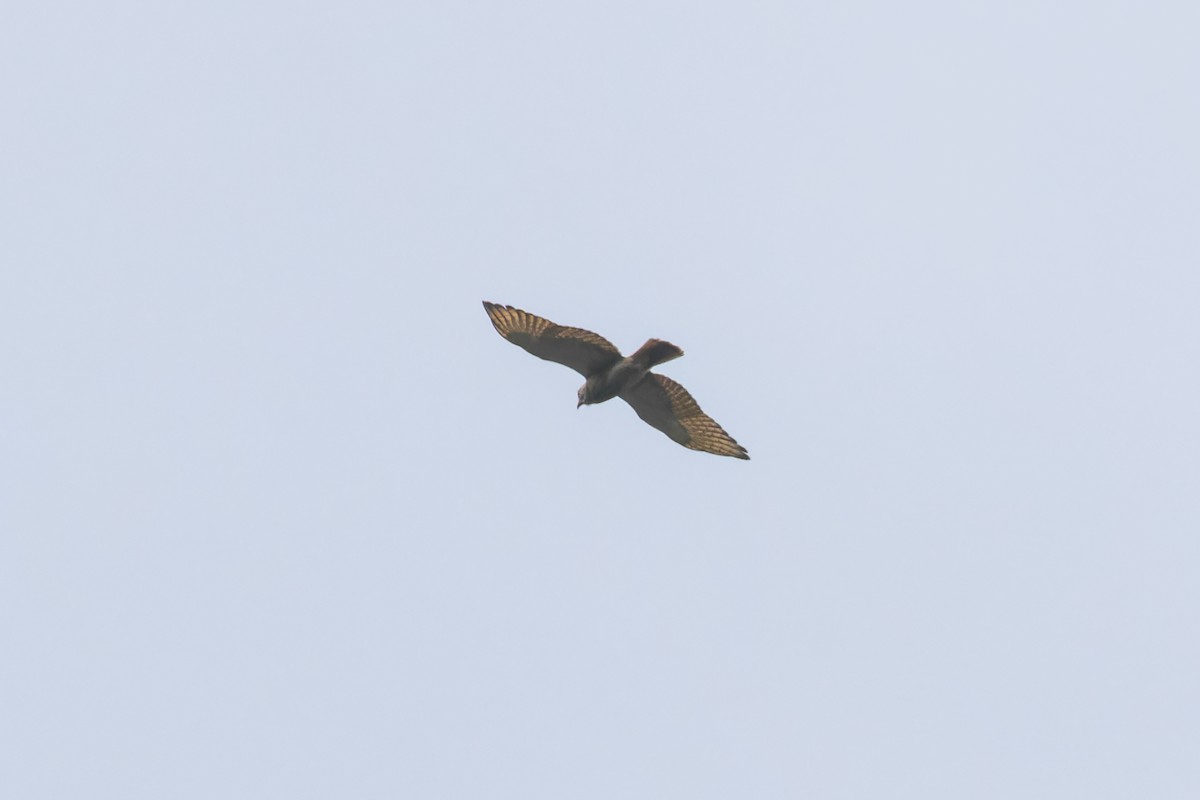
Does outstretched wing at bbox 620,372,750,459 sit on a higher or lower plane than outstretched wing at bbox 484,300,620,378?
lower

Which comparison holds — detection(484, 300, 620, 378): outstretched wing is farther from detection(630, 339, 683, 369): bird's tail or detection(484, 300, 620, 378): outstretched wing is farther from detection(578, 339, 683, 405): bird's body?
detection(630, 339, 683, 369): bird's tail

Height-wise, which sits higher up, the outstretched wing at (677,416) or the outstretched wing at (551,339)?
the outstretched wing at (551,339)

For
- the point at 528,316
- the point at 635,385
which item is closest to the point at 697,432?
the point at 635,385

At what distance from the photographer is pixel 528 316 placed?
75.1 feet

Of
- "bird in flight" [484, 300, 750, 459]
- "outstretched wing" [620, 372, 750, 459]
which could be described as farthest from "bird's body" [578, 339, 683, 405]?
"outstretched wing" [620, 372, 750, 459]

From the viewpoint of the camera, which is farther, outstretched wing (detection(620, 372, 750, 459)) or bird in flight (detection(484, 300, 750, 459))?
outstretched wing (detection(620, 372, 750, 459))

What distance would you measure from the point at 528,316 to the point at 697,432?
3.60m

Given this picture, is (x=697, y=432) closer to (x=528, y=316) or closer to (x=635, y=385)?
(x=635, y=385)

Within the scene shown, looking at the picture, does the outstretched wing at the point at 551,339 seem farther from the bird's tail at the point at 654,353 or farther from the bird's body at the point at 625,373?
the bird's tail at the point at 654,353

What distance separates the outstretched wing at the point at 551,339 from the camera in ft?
75.4

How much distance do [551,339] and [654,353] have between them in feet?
4.41

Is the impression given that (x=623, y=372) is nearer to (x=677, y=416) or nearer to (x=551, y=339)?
(x=551, y=339)

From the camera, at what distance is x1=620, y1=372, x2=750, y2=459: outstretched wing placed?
24.4 meters

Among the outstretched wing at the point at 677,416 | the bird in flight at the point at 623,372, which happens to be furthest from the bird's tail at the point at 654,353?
the outstretched wing at the point at 677,416
